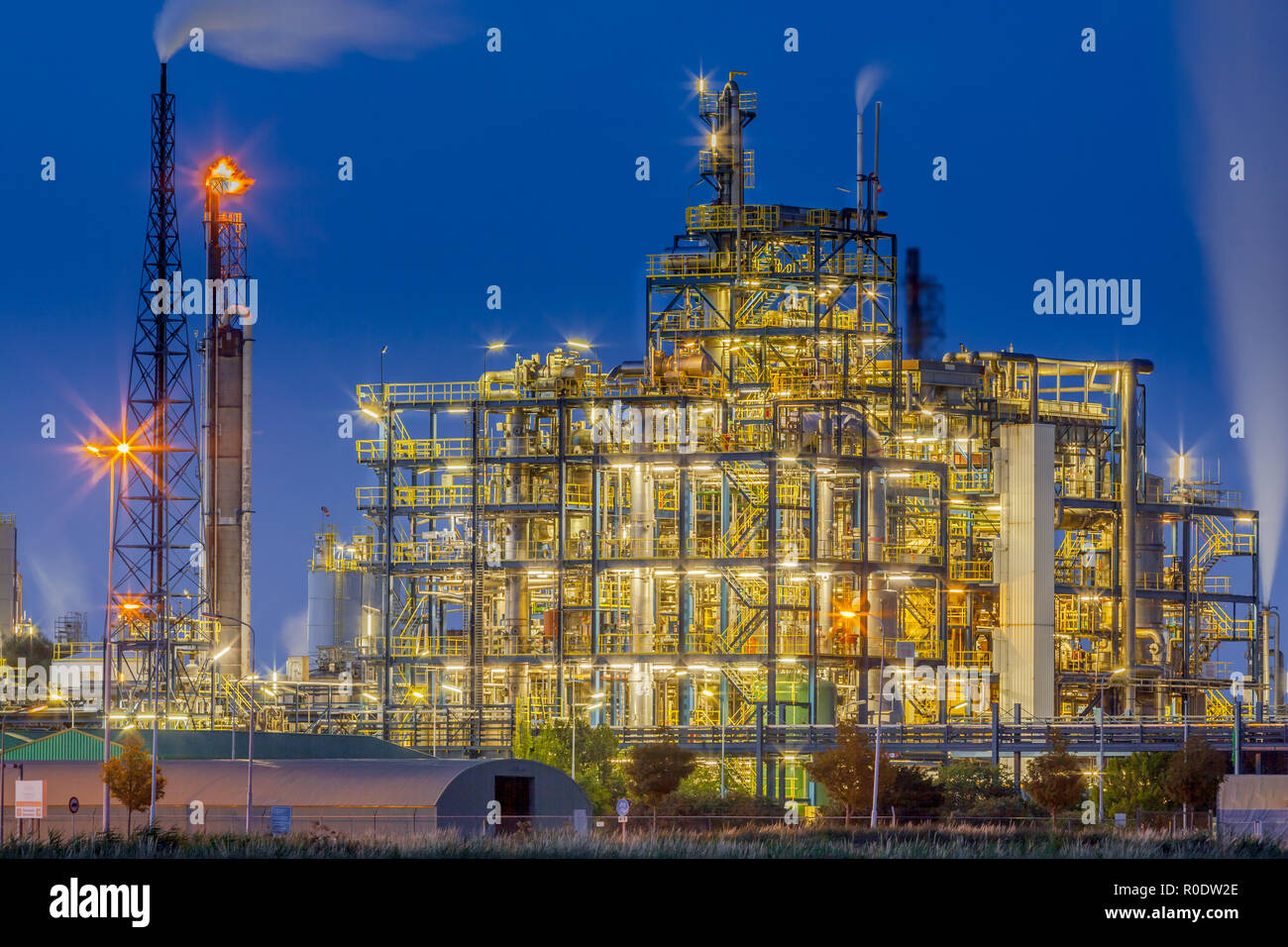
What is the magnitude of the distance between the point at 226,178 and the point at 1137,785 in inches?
2004

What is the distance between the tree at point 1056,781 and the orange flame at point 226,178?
47705 millimetres

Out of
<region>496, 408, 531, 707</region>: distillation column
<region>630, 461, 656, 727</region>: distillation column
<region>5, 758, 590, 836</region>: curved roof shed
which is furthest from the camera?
<region>496, 408, 531, 707</region>: distillation column

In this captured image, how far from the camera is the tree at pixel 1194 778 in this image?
60.7m

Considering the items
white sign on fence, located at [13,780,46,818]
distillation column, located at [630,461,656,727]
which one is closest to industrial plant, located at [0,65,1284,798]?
distillation column, located at [630,461,656,727]

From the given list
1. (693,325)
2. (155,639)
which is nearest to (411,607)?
(155,639)

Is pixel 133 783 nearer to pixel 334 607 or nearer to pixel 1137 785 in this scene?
pixel 1137 785

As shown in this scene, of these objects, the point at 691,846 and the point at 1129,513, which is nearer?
the point at 691,846

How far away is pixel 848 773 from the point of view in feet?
207

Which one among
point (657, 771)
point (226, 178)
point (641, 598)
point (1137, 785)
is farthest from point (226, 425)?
point (1137, 785)

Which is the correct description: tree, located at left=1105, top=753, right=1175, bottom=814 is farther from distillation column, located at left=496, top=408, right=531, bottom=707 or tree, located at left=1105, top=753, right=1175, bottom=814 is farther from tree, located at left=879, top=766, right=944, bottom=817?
distillation column, located at left=496, top=408, right=531, bottom=707

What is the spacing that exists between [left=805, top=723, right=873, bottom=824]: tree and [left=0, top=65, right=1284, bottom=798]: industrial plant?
446 inches

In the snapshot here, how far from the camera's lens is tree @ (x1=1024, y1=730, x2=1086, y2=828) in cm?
6156
